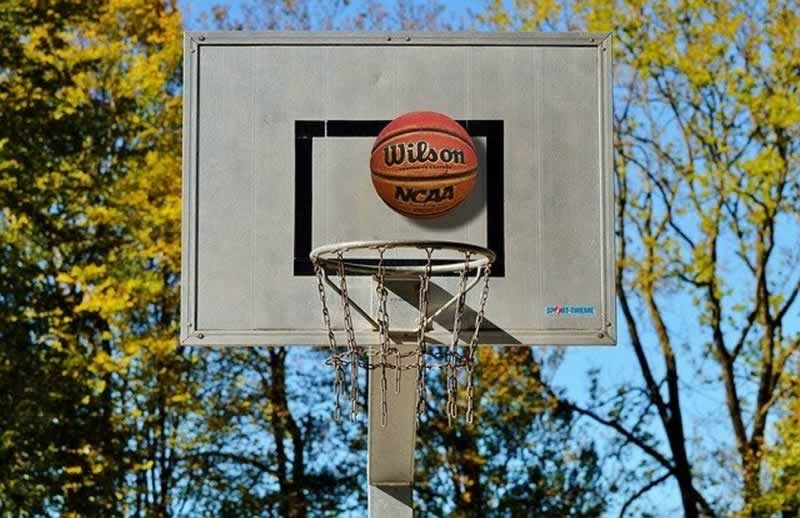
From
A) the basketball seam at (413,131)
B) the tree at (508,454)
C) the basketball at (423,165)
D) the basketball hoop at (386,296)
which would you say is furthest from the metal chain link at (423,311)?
the tree at (508,454)

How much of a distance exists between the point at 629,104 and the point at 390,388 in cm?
917

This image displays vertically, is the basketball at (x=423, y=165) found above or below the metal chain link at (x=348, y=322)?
Result: above

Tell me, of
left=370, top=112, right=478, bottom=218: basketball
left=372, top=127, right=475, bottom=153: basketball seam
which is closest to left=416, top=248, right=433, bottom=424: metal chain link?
left=370, top=112, right=478, bottom=218: basketball

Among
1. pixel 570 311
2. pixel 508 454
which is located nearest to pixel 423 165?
pixel 570 311

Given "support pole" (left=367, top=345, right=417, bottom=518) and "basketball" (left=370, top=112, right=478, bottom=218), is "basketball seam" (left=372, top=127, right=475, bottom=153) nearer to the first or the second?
"basketball" (left=370, top=112, right=478, bottom=218)

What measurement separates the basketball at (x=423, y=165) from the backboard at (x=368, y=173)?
55 millimetres

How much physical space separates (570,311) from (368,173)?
113cm

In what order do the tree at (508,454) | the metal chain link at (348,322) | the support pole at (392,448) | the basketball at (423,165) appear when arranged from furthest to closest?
the tree at (508,454), the support pole at (392,448), the basketball at (423,165), the metal chain link at (348,322)

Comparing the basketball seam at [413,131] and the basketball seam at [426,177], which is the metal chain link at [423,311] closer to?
the basketball seam at [426,177]

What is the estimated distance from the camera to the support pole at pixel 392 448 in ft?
23.0

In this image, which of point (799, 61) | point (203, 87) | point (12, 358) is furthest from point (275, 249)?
point (799, 61)

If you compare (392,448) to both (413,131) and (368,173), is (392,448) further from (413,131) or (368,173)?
(413,131)

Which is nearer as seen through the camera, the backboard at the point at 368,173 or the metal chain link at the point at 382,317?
the metal chain link at the point at 382,317

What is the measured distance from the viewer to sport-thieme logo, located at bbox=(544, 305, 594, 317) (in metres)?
6.75
